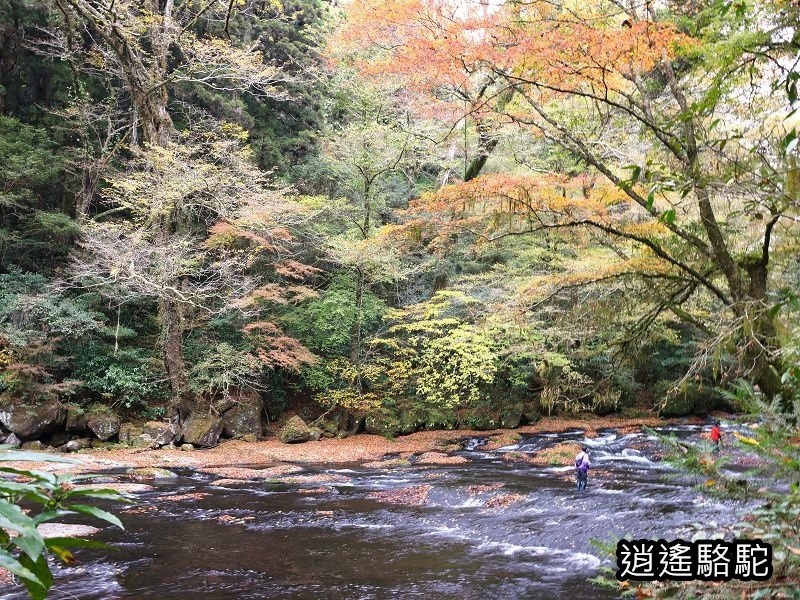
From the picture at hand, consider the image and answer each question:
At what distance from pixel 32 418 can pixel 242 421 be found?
6.59m

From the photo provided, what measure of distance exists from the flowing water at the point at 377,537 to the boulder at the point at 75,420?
5.63m

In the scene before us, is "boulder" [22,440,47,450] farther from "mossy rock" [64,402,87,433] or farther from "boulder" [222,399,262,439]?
"boulder" [222,399,262,439]

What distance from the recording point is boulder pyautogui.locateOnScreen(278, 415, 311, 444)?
20078mm

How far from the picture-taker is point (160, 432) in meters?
18.0

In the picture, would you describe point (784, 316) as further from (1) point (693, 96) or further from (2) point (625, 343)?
(1) point (693, 96)

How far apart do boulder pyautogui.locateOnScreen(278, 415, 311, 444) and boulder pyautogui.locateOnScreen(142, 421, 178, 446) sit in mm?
3805

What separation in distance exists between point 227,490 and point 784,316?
11395mm

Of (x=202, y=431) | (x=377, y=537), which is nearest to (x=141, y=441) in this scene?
(x=202, y=431)

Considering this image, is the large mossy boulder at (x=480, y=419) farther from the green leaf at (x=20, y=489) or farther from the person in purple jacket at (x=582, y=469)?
the green leaf at (x=20, y=489)

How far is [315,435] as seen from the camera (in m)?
20.6

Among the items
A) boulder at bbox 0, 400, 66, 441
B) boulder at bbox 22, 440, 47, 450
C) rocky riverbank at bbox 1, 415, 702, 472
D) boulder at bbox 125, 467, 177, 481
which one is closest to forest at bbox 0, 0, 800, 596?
boulder at bbox 0, 400, 66, 441

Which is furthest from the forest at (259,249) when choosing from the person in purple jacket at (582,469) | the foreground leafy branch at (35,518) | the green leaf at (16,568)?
the green leaf at (16,568)

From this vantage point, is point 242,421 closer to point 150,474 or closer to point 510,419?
point 150,474

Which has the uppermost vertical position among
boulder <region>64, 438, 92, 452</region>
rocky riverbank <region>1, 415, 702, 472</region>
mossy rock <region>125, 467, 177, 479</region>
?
boulder <region>64, 438, 92, 452</region>
